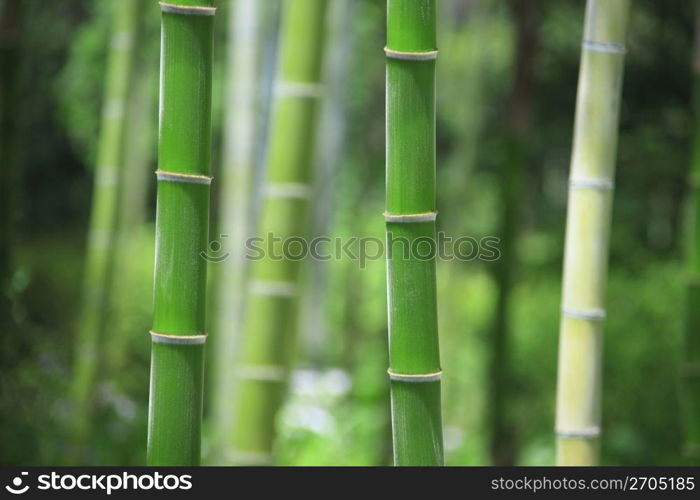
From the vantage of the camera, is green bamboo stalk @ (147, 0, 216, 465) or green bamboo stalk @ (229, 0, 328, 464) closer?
green bamboo stalk @ (147, 0, 216, 465)

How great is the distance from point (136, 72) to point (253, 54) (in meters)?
0.37

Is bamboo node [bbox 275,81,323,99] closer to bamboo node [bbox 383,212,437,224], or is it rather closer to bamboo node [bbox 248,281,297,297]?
bamboo node [bbox 248,281,297,297]

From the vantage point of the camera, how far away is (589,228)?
1255 millimetres

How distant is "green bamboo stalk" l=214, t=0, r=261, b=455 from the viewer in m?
2.56

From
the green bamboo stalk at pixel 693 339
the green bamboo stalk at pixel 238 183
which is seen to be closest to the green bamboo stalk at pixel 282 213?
the green bamboo stalk at pixel 693 339

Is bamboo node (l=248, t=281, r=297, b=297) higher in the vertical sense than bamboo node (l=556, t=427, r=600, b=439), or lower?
higher

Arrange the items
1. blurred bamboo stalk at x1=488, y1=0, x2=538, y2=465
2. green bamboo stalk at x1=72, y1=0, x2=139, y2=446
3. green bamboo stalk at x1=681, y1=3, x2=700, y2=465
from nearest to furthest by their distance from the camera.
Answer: green bamboo stalk at x1=681, y1=3, x2=700, y2=465
green bamboo stalk at x1=72, y1=0, x2=139, y2=446
blurred bamboo stalk at x1=488, y1=0, x2=538, y2=465

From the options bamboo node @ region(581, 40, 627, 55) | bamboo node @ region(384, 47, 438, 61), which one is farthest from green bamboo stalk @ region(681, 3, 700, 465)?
bamboo node @ region(384, 47, 438, 61)

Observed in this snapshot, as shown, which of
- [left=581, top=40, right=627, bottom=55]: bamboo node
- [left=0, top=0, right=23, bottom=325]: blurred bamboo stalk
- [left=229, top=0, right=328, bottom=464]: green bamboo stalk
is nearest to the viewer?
[left=581, top=40, right=627, bottom=55]: bamboo node

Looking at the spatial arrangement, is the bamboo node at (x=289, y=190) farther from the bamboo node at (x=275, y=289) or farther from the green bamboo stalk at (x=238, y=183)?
the green bamboo stalk at (x=238, y=183)

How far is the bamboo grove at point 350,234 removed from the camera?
958mm

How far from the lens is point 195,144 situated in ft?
3.04
